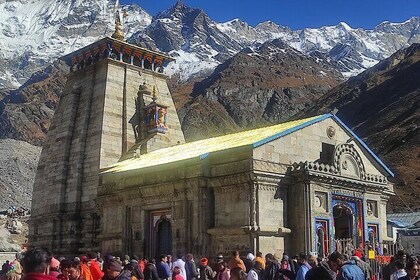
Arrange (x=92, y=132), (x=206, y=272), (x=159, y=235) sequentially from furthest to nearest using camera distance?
(x=92, y=132) < (x=159, y=235) < (x=206, y=272)

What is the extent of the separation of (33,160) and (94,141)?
240 feet

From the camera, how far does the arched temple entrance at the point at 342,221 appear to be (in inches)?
980

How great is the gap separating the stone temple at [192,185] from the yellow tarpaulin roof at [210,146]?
0.43 feet

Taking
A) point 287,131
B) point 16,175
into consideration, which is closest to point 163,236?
point 287,131

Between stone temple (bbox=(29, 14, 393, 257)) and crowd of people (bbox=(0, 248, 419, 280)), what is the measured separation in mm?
3748

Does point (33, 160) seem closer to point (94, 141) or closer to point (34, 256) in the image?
point (94, 141)

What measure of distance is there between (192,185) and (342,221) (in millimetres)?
7342

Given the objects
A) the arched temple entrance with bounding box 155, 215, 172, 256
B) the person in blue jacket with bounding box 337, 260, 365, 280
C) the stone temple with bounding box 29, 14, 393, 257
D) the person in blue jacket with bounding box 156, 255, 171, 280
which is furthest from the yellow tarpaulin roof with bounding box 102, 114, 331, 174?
the person in blue jacket with bounding box 337, 260, 365, 280

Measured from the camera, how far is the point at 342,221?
1042 inches

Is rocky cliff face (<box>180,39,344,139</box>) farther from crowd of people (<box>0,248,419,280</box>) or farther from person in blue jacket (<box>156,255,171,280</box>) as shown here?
crowd of people (<box>0,248,419,280</box>)

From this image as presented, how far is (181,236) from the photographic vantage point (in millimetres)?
24000

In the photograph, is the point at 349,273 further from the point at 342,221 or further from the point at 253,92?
the point at 253,92

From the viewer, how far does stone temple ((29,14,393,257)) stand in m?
22.7

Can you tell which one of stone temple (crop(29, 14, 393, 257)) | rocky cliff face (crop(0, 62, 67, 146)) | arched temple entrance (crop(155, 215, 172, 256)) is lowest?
arched temple entrance (crop(155, 215, 172, 256))
